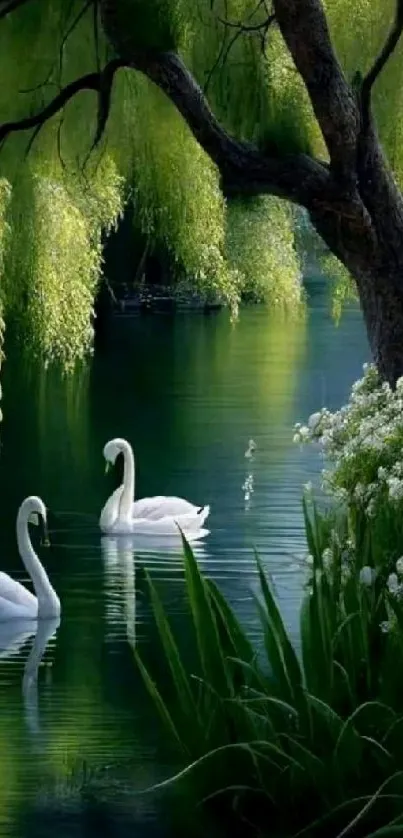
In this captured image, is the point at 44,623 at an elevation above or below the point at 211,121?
below

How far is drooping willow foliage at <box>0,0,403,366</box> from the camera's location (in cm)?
846

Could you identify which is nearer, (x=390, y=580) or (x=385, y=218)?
(x=390, y=580)

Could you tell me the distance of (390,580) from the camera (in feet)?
15.5

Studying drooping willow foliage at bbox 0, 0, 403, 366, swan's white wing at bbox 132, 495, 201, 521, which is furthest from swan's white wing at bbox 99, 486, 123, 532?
drooping willow foliage at bbox 0, 0, 403, 366

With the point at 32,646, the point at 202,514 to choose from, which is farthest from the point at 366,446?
the point at 202,514

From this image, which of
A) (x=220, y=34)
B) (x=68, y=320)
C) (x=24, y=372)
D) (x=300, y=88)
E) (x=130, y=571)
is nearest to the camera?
(x=220, y=34)

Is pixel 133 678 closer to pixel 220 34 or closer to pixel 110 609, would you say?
pixel 110 609

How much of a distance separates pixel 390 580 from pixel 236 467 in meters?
9.92

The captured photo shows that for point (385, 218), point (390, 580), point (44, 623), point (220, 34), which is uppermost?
point (220, 34)

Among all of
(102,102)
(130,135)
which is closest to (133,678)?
(102,102)

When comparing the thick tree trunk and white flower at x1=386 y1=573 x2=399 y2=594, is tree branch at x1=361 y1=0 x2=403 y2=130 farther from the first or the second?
white flower at x1=386 y1=573 x2=399 y2=594

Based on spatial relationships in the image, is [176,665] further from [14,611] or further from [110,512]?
[110,512]

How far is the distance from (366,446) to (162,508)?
758 cm

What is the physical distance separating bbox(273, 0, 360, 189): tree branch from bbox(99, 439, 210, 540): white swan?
640 cm
